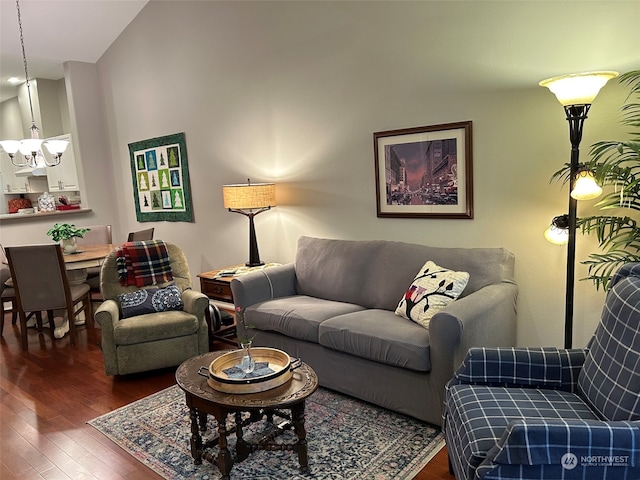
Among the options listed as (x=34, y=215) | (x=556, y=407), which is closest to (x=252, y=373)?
(x=556, y=407)

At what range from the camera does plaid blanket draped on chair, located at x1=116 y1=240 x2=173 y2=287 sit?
12.2ft

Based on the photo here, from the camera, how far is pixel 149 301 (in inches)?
142

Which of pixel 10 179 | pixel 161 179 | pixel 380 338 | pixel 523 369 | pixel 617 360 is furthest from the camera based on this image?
pixel 10 179

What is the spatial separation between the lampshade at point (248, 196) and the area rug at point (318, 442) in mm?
1670

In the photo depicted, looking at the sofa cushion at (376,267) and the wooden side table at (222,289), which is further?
the wooden side table at (222,289)

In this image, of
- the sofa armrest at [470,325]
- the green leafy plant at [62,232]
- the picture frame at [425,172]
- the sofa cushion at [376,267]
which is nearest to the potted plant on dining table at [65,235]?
the green leafy plant at [62,232]

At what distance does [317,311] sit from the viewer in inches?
125

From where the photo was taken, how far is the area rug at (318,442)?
2.27m

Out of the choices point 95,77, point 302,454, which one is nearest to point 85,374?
point 302,454

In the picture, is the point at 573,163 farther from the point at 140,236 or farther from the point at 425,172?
the point at 140,236

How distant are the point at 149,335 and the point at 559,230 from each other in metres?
2.74

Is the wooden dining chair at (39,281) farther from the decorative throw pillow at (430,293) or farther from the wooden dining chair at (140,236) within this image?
the decorative throw pillow at (430,293)

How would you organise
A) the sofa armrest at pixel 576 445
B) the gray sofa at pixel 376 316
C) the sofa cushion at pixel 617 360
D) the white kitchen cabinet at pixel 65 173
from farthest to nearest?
the white kitchen cabinet at pixel 65 173, the gray sofa at pixel 376 316, the sofa cushion at pixel 617 360, the sofa armrest at pixel 576 445

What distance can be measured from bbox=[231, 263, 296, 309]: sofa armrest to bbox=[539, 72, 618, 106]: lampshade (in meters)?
2.25
